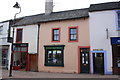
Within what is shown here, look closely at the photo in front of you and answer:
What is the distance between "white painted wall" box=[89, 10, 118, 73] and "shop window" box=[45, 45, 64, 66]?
3698 millimetres

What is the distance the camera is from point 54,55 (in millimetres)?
17781

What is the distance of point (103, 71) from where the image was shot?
49.8 ft

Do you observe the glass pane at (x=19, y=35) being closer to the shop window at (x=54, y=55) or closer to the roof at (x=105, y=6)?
the shop window at (x=54, y=55)

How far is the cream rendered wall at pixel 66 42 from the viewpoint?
639 inches

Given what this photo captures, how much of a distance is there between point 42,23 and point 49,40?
2394mm

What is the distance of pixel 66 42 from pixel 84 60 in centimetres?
280

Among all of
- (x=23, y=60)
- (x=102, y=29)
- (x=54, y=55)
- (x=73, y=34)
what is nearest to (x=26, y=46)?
(x=23, y=60)

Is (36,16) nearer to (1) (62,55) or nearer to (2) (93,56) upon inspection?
(1) (62,55)

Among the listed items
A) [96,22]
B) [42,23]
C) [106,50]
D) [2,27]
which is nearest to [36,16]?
[42,23]

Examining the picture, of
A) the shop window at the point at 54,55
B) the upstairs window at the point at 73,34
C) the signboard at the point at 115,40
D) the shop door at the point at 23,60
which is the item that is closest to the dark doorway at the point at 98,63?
the signboard at the point at 115,40

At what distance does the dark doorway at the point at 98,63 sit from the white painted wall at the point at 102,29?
0.74 metres

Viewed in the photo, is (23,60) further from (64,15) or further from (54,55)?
(64,15)

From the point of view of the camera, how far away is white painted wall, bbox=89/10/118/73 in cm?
1486

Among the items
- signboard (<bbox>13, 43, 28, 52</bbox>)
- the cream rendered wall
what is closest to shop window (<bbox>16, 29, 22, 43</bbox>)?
signboard (<bbox>13, 43, 28, 52</bbox>)
